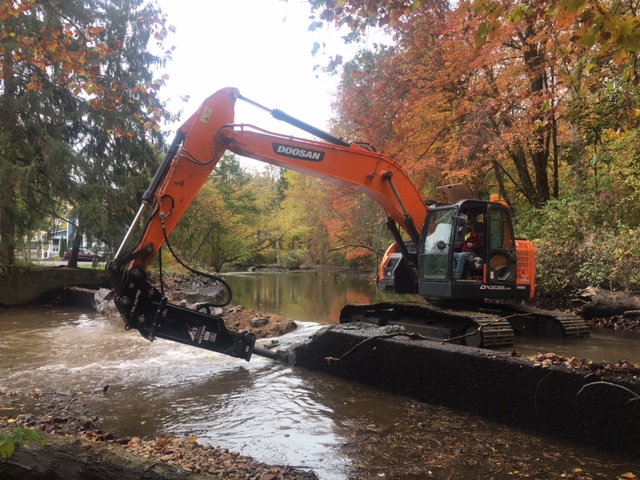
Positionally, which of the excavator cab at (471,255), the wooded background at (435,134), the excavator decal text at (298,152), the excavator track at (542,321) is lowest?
the excavator track at (542,321)

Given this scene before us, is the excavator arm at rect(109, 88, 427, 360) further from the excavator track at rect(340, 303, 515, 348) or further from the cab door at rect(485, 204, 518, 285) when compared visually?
the excavator track at rect(340, 303, 515, 348)

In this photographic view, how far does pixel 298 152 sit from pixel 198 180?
5.05ft

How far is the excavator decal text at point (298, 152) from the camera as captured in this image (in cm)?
708

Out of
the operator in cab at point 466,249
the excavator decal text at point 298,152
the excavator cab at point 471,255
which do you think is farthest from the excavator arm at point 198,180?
the operator in cab at point 466,249

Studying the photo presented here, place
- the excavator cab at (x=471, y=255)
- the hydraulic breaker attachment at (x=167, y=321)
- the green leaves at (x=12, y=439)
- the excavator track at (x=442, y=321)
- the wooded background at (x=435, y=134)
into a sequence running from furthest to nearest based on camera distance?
the wooded background at (x=435, y=134)
the excavator cab at (x=471, y=255)
the excavator track at (x=442, y=321)
the hydraulic breaker attachment at (x=167, y=321)
the green leaves at (x=12, y=439)

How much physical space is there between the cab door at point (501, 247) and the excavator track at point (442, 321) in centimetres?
67

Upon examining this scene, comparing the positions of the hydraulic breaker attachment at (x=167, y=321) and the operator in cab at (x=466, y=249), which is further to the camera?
the operator in cab at (x=466, y=249)

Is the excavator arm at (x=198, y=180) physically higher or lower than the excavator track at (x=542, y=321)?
higher

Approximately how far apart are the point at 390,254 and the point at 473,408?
491 cm

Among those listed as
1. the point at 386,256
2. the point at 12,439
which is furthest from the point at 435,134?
the point at 12,439

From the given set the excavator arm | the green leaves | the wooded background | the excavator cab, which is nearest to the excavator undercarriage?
the excavator cab

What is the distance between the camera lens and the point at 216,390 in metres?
5.88

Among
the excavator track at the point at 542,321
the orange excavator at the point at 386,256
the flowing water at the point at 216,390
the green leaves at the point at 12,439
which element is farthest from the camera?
the excavator track at the point at 542,321

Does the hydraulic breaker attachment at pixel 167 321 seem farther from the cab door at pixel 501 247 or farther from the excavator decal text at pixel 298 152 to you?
the cab door at pixel 501 247
